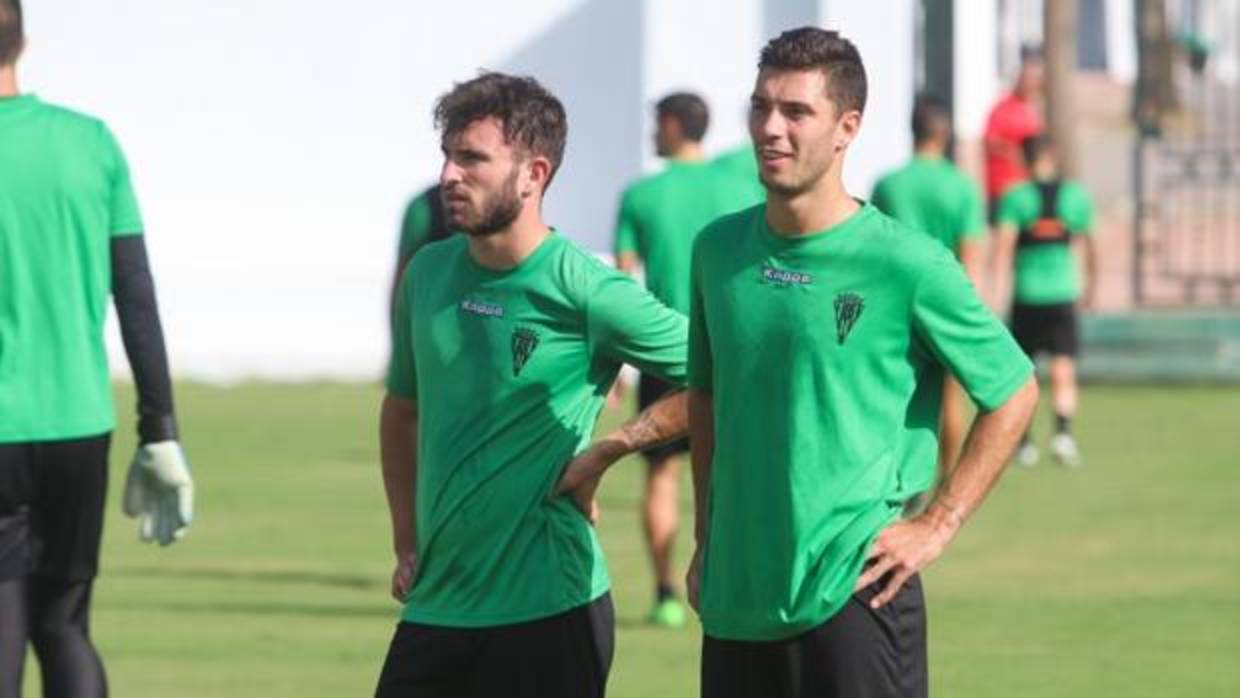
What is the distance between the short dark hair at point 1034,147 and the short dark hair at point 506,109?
14837mm

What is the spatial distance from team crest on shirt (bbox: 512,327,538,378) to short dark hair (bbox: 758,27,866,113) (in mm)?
880

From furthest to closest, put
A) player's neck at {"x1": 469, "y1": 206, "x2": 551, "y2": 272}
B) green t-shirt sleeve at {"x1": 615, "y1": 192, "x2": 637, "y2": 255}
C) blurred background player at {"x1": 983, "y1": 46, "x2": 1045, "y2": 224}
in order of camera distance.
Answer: blurred background player at {"x1": 983, "y1": 46, "x2": 1045, "y2": 224}, green t-shirt sleeve at {"x1": 615, "y1": 192, "x2": 637, "y2": 255}, player's neck at {"x1": 469, "y1": 206, "x2": 551, "y2": 272}

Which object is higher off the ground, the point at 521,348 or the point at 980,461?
the point at 521,348

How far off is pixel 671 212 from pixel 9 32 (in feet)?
21.2

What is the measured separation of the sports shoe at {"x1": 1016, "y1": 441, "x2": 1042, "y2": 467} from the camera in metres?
22.3

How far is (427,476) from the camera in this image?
314 inches

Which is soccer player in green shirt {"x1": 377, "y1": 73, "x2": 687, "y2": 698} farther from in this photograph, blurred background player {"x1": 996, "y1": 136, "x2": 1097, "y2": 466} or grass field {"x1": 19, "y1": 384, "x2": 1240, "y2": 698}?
blurred background player {"x1": 996, "y1": 136, "x2": 1097, "y2": 466}

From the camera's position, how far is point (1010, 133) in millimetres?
30172

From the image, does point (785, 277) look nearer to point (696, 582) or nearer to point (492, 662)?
point (696, 582)

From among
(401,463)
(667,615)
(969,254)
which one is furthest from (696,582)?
(969,254)

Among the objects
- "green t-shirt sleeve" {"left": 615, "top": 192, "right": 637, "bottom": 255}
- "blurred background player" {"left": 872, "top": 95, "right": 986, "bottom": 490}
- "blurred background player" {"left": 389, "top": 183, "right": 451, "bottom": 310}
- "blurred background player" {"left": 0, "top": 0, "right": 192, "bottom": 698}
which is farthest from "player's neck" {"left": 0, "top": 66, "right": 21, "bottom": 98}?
"blurred background player" {"left": 872, "top": 95, "right": 986, "bottom": 490}

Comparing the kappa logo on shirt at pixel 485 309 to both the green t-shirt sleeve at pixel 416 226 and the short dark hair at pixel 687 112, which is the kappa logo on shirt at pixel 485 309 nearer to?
the green t-shirt sleeve at pixel 416 226

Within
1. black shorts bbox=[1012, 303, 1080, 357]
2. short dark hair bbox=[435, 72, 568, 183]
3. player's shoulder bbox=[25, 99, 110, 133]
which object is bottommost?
black shorts bbox=[1012, 303, 1080, 357]

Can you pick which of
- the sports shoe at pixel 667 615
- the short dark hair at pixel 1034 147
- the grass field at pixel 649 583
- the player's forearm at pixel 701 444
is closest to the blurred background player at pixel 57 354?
the player's forearm at pixel 701 444
